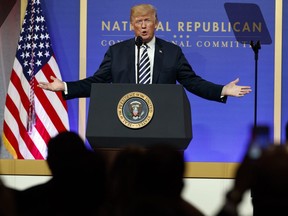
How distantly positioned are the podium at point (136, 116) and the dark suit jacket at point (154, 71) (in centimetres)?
75

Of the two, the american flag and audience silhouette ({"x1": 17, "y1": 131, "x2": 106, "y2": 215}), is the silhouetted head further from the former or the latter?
→ the american flag

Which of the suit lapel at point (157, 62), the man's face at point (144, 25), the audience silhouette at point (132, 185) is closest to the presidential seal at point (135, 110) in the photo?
the suit lapel at point (157, 62)

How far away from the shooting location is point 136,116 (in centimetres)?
566

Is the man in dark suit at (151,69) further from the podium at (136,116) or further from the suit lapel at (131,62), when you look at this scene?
the podium at (136,116)

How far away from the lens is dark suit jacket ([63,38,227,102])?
21.3ft

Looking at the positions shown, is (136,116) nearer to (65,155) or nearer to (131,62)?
(131,62)

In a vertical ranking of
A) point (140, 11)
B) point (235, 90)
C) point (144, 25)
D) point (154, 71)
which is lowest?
point (235, 90)

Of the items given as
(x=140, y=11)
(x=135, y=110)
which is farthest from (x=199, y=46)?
(x=135, y=110)

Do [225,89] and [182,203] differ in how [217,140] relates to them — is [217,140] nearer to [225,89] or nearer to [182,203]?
[225,89]

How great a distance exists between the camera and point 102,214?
3166 mm

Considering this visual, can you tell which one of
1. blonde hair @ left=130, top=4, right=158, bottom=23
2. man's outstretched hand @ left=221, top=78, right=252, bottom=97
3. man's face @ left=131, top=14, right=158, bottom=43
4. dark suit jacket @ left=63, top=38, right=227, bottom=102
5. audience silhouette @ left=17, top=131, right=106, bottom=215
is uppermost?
blonde hair @ left=130, top=4, right=158, bottom=23

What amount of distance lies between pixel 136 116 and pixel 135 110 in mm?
41

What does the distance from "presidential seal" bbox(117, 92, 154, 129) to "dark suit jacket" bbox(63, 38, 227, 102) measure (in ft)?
2.66

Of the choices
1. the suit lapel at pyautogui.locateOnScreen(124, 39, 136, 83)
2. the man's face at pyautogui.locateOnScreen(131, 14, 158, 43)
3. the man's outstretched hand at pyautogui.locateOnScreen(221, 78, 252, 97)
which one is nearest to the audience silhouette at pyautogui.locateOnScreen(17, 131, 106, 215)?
the man's outstretched hand at pyautogui.locateOnScreen(221, 78, 252, 97)
